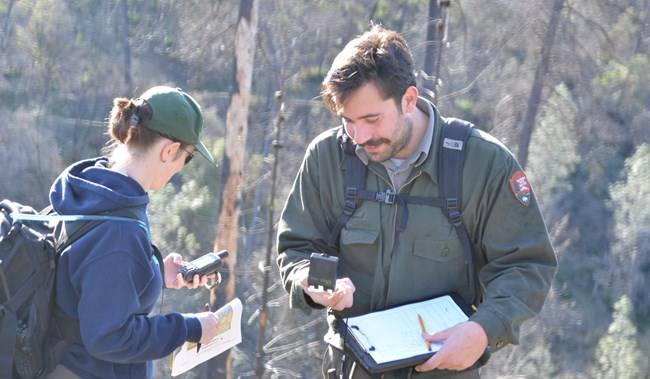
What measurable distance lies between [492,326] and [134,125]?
125cm

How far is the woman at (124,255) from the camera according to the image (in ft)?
7.75

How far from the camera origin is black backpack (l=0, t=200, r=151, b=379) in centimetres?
235

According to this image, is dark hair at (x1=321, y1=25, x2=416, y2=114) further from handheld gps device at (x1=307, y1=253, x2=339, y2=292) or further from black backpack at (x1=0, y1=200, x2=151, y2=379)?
black backpack at (x1=0, y1=200, x2=151, y2=379)

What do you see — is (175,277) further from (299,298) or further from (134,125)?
(134,125)

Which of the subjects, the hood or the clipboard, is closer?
the hood

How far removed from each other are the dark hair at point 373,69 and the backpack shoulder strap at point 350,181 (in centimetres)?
18

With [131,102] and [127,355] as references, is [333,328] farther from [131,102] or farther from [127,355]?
[131,102]

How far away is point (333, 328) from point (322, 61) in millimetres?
14978

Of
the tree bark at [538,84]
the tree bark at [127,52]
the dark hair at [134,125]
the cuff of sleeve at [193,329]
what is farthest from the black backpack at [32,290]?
the tree bark at [127,52]

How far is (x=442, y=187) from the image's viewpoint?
2812 millimetres

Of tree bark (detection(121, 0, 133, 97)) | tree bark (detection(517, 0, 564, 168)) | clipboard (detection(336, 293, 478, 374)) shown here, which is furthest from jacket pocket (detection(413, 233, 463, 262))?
tree bark (detection(121, 0, 133, 97))

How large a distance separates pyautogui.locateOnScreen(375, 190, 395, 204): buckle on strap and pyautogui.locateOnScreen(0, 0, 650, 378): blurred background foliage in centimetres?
994

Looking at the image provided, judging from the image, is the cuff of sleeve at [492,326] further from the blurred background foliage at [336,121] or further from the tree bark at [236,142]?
the blurred background foliage at [336,121]

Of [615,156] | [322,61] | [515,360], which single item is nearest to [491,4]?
[322,61]
